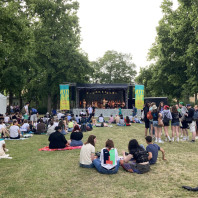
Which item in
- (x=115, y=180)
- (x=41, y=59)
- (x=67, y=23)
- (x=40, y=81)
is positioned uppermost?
(x=67, y=23)

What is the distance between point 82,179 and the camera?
545 centimetres

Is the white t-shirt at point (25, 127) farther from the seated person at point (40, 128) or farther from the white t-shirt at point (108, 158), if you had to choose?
the white t-shirt at point (108, 158)

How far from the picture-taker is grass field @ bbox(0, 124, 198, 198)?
4566 millimetres

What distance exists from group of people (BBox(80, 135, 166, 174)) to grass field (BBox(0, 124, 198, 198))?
0.56 feet

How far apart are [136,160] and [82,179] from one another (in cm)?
148

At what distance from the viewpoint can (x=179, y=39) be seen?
73.4 ft

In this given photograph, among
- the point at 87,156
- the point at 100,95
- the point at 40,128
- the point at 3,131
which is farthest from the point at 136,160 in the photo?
the point at 100,95

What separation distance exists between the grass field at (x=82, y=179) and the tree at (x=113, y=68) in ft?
156

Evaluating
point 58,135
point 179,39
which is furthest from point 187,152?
point 179,39

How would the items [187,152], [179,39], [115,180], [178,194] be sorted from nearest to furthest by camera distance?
[178,194], [115,180], [187,152], [179,39]

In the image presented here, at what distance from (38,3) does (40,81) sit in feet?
30.8

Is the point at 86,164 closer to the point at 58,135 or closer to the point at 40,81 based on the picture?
the point at 58,135

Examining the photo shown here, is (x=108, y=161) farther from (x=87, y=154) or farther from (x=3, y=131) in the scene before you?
(x=3, y=131)

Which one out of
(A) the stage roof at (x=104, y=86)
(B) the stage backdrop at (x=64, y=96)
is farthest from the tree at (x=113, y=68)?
(B) the stage backdrop at (x=64, y=96)
